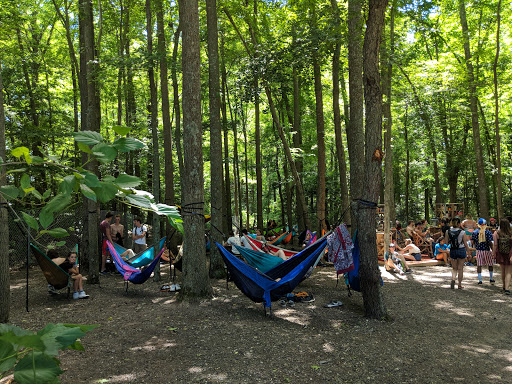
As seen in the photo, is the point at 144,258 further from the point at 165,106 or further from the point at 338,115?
the point at 338,115

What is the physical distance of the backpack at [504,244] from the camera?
745 centimetres

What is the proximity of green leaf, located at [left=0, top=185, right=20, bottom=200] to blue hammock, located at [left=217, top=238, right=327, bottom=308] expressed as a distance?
16.4 ft

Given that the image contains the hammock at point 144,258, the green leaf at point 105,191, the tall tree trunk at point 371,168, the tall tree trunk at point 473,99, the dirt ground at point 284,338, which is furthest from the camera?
the tall tree trunk at point 473,99

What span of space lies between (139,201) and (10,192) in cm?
31

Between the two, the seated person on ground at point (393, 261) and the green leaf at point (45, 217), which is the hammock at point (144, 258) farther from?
the green leaf at point (45, 217)

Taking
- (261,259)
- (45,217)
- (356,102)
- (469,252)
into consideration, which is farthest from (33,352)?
(469,252)

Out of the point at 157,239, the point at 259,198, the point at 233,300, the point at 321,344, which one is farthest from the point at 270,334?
the point at 259,198

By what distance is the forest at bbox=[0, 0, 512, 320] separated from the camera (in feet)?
18.1

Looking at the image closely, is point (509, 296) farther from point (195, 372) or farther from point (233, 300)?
point (195, 372)

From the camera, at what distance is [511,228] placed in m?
7.62

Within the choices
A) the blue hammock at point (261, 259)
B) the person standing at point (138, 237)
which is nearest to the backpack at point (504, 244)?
the blue hammock at point (261, 259)

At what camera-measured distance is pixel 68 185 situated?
26.5 inches

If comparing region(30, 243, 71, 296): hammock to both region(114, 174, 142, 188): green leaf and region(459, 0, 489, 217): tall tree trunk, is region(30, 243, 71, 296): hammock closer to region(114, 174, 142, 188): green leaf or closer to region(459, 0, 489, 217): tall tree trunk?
region(114, 174, 142, 188): green leaf

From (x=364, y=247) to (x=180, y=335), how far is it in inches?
106
